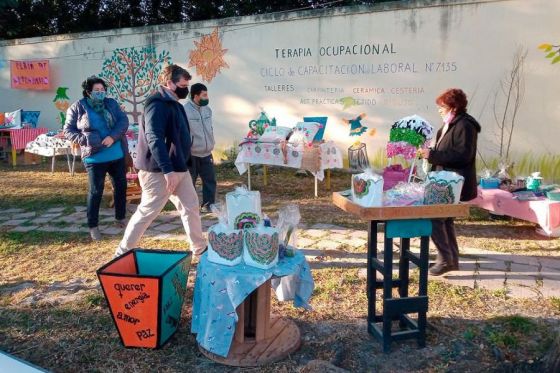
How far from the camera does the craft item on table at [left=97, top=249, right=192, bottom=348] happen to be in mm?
3096

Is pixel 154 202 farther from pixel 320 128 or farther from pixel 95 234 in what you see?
pixel 320 128

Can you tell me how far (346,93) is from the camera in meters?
9.31

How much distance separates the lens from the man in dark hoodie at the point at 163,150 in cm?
404

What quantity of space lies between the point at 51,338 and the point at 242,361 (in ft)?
4.54

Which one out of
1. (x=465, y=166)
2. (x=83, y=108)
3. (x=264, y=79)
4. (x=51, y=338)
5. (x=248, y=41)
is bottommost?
(x=51, y=338)

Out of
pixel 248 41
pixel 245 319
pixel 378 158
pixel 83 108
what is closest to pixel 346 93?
pixel 378 158

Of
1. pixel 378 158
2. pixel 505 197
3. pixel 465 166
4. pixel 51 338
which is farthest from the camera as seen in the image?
pixel 378 158

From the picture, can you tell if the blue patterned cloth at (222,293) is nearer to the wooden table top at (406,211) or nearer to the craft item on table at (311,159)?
the wooden table top at (406,211)

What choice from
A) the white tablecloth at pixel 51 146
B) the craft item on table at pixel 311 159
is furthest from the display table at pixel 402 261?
the white tablecloth at pixel 51 146

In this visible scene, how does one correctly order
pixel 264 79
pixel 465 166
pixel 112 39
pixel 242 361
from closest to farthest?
pixel 242 361 < pixel 465 166 < pixel 264 79 < pixel 112 39

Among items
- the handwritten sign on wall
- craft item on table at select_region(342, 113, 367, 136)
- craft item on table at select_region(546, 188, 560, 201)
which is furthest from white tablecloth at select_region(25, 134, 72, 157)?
craft item on table at select_region(546, 188, 560, 201)

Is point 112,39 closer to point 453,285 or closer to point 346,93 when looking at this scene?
point 346,93

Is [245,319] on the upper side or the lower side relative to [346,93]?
lower

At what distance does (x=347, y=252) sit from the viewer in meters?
5.14
